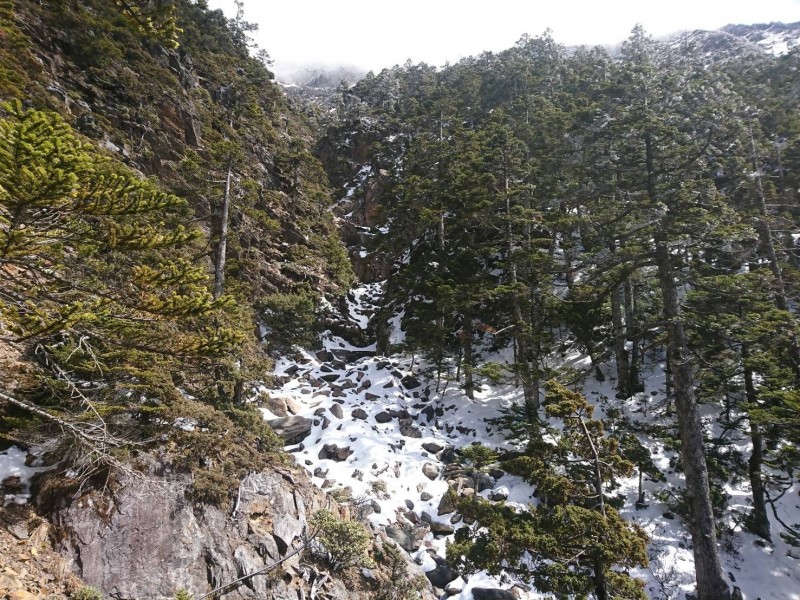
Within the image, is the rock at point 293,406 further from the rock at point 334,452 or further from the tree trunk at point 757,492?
the tree trunk at point 757,492

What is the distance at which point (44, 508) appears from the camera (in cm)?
678

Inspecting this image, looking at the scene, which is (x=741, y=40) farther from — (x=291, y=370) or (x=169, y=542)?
(x=169, y=542)

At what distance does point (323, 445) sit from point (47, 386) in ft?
34.0

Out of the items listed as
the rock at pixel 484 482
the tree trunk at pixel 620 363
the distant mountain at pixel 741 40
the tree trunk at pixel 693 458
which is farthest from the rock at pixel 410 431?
the distant mountain at pixel 741 40

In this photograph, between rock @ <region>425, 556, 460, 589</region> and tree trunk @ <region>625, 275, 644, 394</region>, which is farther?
tree trunk @ <region>625, 275, 644, 394</region>

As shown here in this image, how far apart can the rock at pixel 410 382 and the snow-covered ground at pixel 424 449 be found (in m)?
0.07

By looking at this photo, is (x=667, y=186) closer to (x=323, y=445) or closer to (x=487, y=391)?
(x=487, y=391)

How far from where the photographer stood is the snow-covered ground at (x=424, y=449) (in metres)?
10.7

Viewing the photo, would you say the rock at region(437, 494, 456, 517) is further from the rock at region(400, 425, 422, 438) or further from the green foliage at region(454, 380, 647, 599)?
the green foliage at region(454, 380, 647, 599)

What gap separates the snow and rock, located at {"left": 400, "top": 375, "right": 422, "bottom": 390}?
51.9ft

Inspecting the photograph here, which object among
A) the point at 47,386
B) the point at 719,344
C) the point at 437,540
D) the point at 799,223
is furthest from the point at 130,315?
the point at 799,223

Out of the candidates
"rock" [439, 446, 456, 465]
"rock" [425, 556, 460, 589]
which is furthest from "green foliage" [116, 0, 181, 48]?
"rock" [439, 446, 456, 465]

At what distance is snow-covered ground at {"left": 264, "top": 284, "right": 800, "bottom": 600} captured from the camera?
10703 millimetres

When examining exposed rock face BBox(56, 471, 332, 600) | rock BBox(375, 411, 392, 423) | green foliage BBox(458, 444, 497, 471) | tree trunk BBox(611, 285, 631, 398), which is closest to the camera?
exposed rock face BBox(56, 471, 332, 600)
